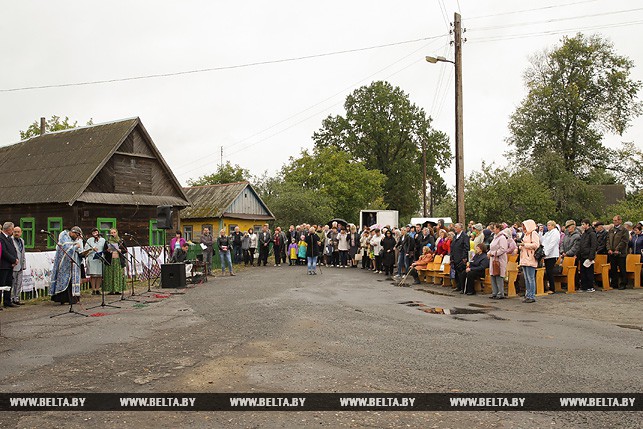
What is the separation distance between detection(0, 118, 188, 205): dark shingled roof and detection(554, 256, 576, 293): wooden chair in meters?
20.4

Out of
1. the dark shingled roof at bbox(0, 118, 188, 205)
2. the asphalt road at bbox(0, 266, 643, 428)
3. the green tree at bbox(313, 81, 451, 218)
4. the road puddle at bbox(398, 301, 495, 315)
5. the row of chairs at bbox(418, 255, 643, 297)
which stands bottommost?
the road puddle at bbox(398, 301, 495, 315)

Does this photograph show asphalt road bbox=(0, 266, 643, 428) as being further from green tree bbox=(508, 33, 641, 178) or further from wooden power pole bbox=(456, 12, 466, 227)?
green tree bbox=(508, 33, 641, 178)

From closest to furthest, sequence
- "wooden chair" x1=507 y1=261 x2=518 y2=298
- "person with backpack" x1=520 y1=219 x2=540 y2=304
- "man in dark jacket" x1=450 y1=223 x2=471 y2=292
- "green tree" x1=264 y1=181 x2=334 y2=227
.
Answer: "person with backpack" x1=520 y1=219 x2=540 y2=304, "wooden chair" x1=507 y1=261 x2=518 y2=298, "man in dark jacket" x1=450 y1=223 x2=471 y2=292, "green tree" x1=264 y1=181 x2=334 y2=227

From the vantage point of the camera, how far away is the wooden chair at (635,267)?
14.9 m

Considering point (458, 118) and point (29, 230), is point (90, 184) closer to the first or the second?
point (29, 230)

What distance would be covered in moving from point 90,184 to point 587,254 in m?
21.9

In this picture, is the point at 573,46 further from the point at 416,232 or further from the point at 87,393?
the point at 87,393

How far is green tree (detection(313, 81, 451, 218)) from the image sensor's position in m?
58.2

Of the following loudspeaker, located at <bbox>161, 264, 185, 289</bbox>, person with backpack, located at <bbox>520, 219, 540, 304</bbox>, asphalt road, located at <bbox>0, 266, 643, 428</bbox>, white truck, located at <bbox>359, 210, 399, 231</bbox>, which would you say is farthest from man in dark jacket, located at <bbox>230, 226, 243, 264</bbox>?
person with backpack, located at <bbox>520, 219, 540, 304</bbox>

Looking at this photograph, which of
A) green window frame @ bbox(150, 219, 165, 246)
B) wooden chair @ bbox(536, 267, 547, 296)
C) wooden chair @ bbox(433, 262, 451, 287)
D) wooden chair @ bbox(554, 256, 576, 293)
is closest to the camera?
wooden chair @ bbox(536, 267, 547, 296)

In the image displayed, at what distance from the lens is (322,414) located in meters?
5.07

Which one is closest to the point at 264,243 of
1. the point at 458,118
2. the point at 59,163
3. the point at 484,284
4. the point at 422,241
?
the point at 422,241

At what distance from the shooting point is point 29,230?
27953 mm

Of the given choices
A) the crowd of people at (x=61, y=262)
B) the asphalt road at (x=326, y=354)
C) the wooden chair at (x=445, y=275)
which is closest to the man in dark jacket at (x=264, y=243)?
the wooden chair at (x=445, y=275)
